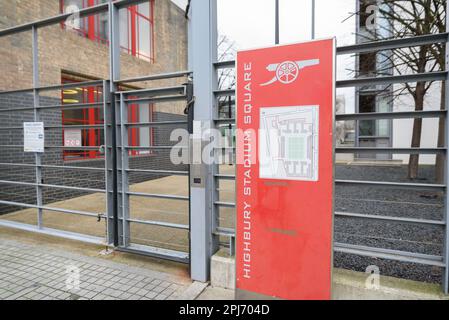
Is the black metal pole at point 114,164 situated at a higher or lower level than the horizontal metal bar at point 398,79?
lower

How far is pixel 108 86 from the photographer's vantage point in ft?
12.6

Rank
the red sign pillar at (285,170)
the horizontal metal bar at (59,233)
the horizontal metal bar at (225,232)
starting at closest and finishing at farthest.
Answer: the red sign pillar at (285,170)
the horizontal metal bar at (225,232)
the horizontal metal bar at (59,233)

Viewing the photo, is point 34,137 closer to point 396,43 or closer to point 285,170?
point 285,170

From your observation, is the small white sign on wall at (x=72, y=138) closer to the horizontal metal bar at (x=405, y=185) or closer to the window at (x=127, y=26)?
the window at (x=127, y=26)

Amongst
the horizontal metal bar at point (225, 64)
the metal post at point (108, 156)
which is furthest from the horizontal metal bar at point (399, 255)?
the metal post at point (108, 156)

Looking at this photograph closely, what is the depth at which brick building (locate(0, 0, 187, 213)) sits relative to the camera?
596cm

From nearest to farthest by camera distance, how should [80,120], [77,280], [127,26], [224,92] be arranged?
[224,92]
[77,280]
[80,120]
[127,26]

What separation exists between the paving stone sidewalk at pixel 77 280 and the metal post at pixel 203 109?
36 cm

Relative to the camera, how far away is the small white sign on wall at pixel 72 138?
7.29m

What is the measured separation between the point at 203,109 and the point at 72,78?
5.91 meters

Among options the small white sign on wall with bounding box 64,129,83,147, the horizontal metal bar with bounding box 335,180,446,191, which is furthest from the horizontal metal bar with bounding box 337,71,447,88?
the small white sign on wall with bounding box 64,129,83,147

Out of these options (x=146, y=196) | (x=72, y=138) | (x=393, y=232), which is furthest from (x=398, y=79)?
(x=72, y=138)

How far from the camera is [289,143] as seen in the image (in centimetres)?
236

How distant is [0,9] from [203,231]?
595 centimetres
